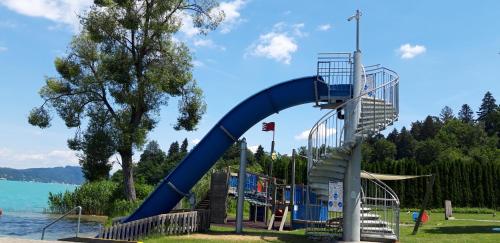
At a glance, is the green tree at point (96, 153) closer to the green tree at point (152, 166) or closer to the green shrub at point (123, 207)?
the green shrub at point (123, 207)

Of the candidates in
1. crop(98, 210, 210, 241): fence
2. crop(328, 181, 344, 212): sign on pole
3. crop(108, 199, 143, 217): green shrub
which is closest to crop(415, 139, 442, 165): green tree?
crop(108, 199, 143, 217): green shrub

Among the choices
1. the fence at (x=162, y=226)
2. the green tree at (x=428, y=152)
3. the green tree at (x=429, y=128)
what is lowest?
the fence at (x=162, y=226)

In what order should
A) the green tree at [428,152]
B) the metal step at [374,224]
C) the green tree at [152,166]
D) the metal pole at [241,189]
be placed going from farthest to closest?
the green tree at [428,152] < the green tree at [152,166] < the metal pole at [241,189] < the metal step at [374,224]

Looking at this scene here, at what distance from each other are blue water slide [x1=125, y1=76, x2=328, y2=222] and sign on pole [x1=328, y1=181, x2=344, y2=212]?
2956 mm

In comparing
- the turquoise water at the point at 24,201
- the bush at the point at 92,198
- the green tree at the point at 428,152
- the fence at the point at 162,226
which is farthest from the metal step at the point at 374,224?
the green tree at the point at 428,152

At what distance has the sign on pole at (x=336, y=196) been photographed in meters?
14.7

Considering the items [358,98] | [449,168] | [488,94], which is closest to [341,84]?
[358,98]

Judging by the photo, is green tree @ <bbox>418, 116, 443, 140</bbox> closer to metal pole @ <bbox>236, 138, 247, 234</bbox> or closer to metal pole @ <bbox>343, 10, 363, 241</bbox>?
metal pole @ <bbox>236, 138, 247, 234</bbox>

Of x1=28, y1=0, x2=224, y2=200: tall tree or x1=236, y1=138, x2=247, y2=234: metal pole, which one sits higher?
x1=28, y1=0, x2=224, y2=200: tall tree

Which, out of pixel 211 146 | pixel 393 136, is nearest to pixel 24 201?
pixel 211 146

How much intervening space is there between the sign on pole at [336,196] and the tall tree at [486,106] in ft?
377

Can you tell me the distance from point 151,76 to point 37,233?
1079 centimetres

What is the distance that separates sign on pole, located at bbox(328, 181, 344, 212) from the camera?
1470cm

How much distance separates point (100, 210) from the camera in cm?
2897
